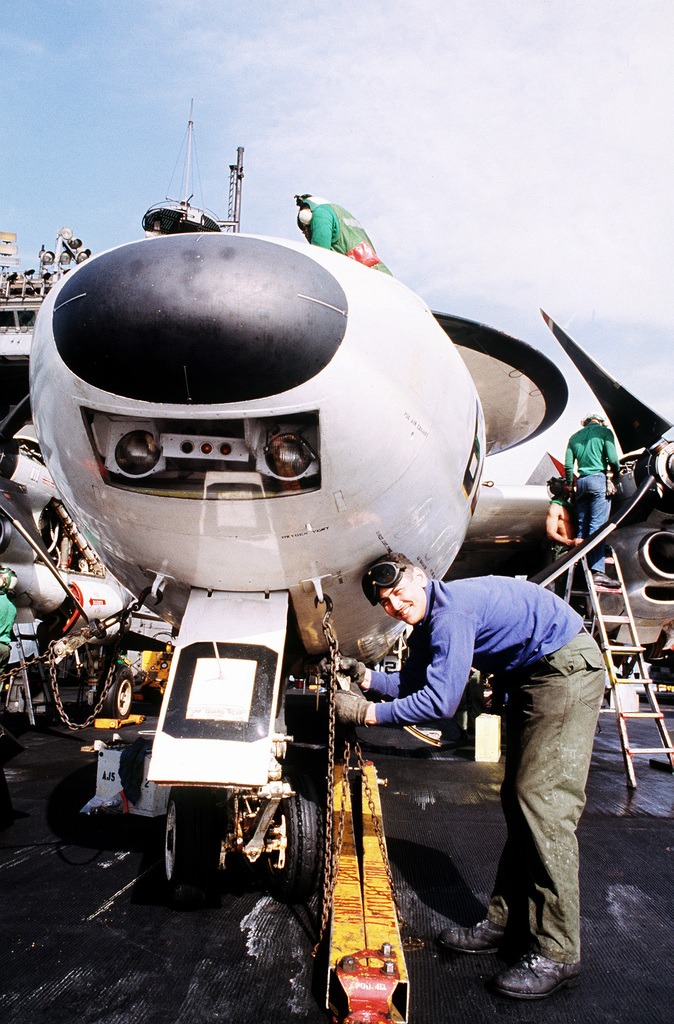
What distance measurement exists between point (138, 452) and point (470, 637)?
1.44 meters

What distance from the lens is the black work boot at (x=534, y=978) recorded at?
215 centimetres

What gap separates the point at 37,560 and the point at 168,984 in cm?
558

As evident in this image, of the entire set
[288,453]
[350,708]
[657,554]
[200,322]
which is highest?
[657,554]

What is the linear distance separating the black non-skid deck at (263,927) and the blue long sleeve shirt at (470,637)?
103 cm

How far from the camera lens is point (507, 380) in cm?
453

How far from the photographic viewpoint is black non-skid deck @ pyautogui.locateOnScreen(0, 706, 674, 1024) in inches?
81.8

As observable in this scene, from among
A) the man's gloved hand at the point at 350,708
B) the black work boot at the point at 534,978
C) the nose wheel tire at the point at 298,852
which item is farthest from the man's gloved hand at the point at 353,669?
the black work boot at the point at 534,978

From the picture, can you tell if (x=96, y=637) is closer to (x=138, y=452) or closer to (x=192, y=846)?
(x=192, y=846)

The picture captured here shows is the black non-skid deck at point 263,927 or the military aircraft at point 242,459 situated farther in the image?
the black non-skid deck at point 263,927

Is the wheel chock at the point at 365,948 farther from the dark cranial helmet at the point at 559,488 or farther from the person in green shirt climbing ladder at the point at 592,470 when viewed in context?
the dark cranial helmet at the point at 559,488

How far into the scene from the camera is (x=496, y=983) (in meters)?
2.19

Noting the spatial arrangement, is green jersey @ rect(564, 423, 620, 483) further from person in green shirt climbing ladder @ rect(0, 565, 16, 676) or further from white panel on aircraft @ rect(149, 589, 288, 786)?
person in green shirt climbing ladder @ rect(0, 565, 16, 676)

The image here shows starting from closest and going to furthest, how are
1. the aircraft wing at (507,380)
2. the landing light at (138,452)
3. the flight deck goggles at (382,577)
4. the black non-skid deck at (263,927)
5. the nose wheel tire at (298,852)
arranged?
the black non-skid deck at (263,927)
the landing light at (138,452)
the flight deck goggles at (382,577)
the nose wheel tire at (298,852)
the aircraft wing at (507,380)

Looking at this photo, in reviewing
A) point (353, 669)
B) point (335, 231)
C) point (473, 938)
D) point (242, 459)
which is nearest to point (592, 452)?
point (335, 231)
